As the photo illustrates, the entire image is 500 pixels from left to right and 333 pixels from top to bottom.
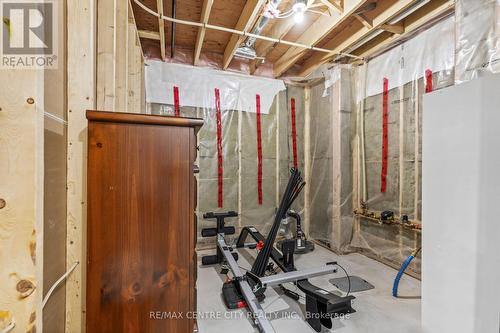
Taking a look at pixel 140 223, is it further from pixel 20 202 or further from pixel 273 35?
pixel 273 35

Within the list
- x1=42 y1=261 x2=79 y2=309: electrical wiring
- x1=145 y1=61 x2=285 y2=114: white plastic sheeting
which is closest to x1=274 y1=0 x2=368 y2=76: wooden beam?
x1=145 y1=61 x2=285 y2=114: white plastic sheeting

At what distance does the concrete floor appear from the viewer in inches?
68.7

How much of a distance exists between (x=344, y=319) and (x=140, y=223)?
1.74m

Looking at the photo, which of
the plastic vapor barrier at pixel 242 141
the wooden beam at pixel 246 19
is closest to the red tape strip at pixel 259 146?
the plastic vapor barrier at pixel 242 141

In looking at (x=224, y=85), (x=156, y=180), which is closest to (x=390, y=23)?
(x=224, y=85)

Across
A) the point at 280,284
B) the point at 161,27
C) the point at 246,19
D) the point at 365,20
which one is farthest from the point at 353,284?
the point at 161,27

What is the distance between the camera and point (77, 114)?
104cm

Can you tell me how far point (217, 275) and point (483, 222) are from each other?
226 cm

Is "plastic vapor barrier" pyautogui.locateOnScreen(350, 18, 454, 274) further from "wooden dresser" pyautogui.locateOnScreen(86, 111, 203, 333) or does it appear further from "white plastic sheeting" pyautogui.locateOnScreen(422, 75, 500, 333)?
"wooden dresser" pyautogui.locateOnScreen(86, 111, 203, 333)

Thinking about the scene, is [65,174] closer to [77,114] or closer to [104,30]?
[77,114]

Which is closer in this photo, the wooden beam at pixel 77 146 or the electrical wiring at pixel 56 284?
the electrical wiring at pixel 56 284

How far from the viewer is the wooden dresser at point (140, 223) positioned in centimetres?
91

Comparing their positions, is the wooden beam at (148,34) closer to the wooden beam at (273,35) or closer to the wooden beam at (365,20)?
the wooden beam at (273,35)

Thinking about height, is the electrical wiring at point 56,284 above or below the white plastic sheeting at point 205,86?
below
